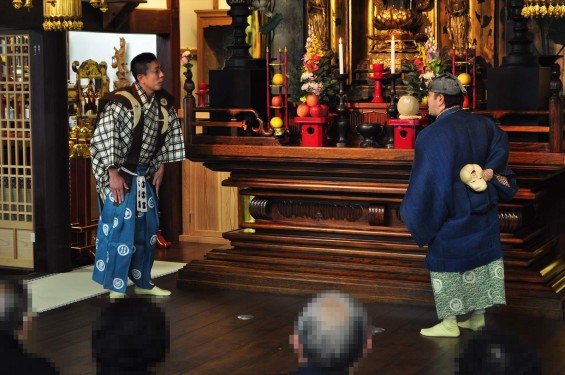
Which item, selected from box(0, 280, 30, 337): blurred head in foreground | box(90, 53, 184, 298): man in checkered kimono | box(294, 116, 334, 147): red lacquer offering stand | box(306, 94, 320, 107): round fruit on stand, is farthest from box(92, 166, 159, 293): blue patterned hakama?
box(0, 280, 30, 337): blurred head in foreground

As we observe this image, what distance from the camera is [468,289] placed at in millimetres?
5191

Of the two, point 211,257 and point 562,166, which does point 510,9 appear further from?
point 211,257

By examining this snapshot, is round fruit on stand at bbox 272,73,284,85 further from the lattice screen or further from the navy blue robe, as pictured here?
the navy blue robe

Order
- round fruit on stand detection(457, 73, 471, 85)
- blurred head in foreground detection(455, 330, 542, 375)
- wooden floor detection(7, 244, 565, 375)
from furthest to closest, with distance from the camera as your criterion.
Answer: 1. round fruit on stand detection(457, 73, 471, 85)
2. wooden floor detection(7, 244, 565, 375)
3. blurred head in foreground detection(455, 330, 542, 375)

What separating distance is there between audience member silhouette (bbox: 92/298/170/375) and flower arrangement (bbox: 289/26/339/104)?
177 inches

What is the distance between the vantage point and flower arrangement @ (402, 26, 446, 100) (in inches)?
253

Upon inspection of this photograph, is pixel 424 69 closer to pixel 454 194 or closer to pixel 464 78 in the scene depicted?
pixel 464 78

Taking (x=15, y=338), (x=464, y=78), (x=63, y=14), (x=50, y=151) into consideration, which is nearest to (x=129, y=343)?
(x=15, y=338)

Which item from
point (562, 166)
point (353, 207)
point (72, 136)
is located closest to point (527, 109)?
point (562, 166)

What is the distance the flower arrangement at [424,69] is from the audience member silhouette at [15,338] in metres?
4.36

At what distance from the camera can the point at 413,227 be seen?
5082mm

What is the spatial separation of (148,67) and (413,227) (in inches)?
74.6

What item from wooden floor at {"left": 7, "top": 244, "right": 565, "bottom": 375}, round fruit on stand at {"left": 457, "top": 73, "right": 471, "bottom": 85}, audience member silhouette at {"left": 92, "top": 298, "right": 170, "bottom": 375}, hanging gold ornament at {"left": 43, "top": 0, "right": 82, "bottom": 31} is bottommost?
wooden floor at {"left": 7, "top": 244, "right": 565, "bottom": 375}

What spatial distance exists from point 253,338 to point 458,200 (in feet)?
4.08
